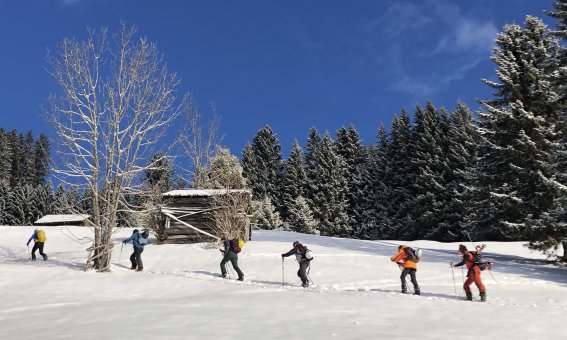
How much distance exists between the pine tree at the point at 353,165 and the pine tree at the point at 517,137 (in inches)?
1308

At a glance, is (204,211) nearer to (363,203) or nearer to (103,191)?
(103,191)

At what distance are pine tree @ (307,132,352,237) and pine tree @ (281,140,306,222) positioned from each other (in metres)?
1.42

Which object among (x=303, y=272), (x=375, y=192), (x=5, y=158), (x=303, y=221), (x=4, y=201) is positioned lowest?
(x=303, y=272)

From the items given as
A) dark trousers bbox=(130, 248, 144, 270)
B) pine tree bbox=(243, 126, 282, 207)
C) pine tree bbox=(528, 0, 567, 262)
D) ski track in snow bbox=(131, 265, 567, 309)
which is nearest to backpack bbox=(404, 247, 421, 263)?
ski track in snow bbox=(131, 265, 567, 309)

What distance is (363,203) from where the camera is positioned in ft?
191

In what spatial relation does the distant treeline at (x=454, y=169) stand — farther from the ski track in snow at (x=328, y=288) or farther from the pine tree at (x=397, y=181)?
the ski track in snow at (x=328, y=288)

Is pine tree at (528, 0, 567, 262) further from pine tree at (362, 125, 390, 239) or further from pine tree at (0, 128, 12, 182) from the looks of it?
pine tree at (0, 128, 12, 182)

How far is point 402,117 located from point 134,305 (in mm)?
49917

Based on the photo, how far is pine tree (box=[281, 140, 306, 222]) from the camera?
60.3 meters

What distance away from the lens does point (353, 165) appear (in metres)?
63.5

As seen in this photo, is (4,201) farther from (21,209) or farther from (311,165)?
(311,165)

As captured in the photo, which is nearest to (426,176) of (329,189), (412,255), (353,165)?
(329,189)

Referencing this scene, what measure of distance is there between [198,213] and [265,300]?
13.2 m

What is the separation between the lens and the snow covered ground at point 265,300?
800cm
